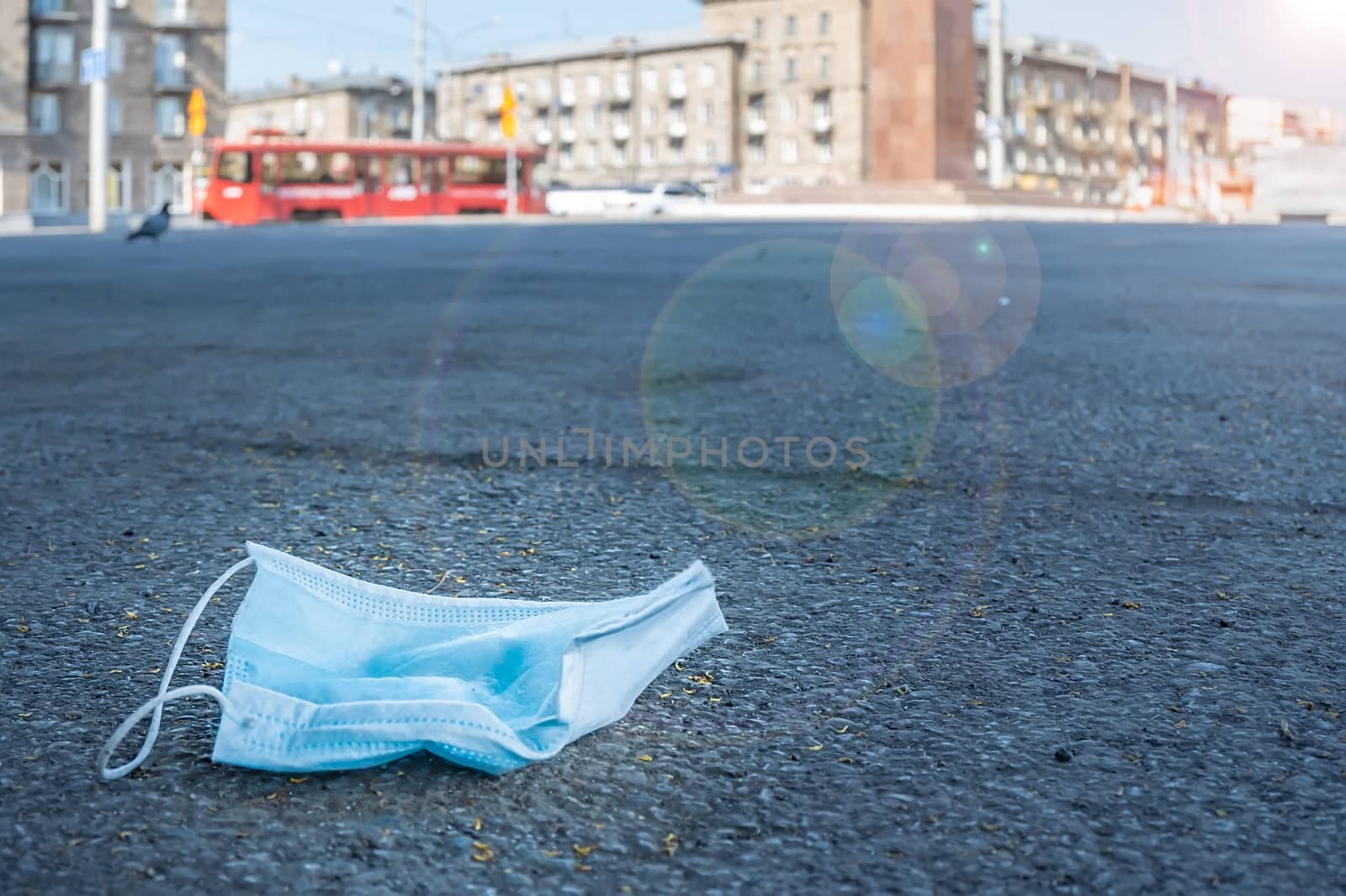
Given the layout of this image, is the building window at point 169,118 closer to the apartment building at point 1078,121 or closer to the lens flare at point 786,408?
the apartment building at point 1078,121

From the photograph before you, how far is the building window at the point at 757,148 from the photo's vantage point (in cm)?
7569

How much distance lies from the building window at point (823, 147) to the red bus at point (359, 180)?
1185 inches

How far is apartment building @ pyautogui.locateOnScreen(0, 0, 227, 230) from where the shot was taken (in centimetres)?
4953

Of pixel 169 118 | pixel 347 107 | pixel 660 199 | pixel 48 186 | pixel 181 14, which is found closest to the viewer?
pixel 660 199

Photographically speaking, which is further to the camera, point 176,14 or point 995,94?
point 176,14

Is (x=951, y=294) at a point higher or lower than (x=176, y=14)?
lower

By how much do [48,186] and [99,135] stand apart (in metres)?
29.6

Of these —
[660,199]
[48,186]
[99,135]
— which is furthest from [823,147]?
[99,135]

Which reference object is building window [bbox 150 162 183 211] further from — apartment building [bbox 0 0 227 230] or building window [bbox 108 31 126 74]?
building window [bbox 108 31 126 74]

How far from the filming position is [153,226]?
17469mm

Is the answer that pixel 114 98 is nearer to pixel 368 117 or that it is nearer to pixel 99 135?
pixel 99 135

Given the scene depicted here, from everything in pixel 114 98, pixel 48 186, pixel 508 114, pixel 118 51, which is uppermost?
pixel 118 51

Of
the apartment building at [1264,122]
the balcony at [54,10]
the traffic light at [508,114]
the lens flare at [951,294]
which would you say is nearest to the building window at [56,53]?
the balcony at [54,10]

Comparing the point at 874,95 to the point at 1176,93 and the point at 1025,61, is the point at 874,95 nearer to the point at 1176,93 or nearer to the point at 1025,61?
the point at 1025,61
